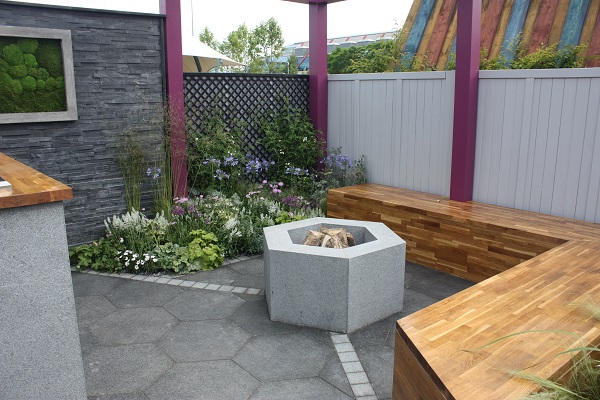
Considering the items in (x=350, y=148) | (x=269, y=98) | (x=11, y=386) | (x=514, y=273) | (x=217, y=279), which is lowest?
(x=217, y=279)

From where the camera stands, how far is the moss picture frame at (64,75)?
187 inches

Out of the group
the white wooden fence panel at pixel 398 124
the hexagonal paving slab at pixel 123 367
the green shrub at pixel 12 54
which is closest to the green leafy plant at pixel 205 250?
the hexagonal paving slab at pixel 123 367

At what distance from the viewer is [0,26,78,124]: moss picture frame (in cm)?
474

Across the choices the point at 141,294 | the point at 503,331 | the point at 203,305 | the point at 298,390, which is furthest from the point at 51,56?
the point at 503,331

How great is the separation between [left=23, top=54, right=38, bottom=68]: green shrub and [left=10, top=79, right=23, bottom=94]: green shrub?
0.19m

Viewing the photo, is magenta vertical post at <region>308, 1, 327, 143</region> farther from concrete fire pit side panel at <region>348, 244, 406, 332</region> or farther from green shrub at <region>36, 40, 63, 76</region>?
concrete fire pit side panel at <region>348, 244, 406, 332</region>

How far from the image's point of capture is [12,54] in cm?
479

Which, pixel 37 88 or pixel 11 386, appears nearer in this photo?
pixel 11 386

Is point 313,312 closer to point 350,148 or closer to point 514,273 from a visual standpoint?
point 514,273

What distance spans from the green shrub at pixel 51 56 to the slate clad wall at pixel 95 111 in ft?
0.52

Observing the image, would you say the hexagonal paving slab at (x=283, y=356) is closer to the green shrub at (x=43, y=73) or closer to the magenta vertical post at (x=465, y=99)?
the magenta vertical post at (x=465, y=99)

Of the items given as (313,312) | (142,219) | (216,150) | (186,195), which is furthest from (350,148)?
(313,312)

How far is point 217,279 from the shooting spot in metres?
4.61

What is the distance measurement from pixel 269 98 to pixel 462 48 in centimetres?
273
